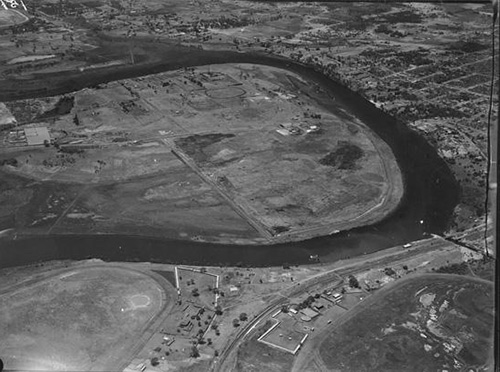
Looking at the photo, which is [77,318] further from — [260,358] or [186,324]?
[260,358]

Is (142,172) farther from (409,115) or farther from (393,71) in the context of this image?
(393,71)

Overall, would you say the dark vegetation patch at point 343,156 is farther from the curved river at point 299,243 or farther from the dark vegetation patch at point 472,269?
the dark vegetation patch at point 472,269

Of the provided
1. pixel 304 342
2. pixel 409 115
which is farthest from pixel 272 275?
pixel 409 115

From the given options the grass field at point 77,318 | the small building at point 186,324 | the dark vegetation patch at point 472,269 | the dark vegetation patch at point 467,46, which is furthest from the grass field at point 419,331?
Result: the dark vegetation patch at point 467,46

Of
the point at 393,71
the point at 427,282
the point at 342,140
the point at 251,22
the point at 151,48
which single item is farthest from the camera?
the point at 251,22

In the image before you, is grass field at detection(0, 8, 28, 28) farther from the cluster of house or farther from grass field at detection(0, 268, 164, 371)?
the cluster of house

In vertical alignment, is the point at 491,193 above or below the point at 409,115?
above
